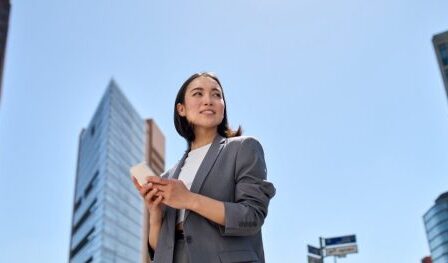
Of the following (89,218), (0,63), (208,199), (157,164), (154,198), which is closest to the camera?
(208,199)

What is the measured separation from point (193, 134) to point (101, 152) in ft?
275

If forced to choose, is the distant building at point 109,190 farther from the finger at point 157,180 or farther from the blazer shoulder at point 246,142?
the finger at point 157,180

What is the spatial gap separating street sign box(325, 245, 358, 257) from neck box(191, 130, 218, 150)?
15.3 m

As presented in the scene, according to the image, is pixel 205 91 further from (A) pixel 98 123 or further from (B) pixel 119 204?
(A) pixel 98 123

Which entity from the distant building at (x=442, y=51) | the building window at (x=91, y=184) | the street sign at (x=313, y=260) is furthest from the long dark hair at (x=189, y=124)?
the distant building at (x=442, y=51)

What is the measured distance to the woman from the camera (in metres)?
1.88

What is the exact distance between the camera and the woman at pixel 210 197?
1878 mm

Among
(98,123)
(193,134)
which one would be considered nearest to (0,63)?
(98,123)

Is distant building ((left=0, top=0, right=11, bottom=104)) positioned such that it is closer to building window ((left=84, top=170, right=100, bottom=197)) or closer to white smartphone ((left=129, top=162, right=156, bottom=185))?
building window ((left=84, top=170, right=100, bottom=197))

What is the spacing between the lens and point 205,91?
2340 millimetres

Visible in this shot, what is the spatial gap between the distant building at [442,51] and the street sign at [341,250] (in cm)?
7088

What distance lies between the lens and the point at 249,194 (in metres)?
1.96

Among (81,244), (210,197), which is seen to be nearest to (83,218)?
(81,244)

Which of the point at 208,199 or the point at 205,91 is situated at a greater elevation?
the point at 205,91
